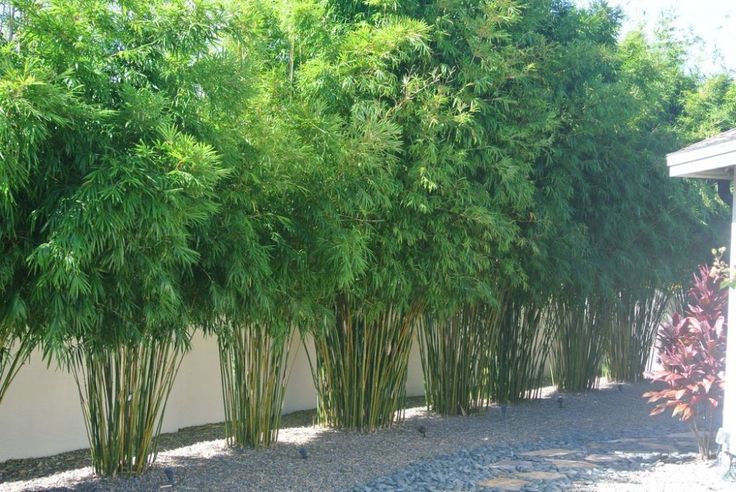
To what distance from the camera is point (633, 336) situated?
8.82 meters

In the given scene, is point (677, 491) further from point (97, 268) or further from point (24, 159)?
point (24, 159)

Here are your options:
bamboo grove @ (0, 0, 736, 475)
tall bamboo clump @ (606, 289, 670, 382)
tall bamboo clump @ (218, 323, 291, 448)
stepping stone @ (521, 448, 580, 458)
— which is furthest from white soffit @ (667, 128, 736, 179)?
tall bamboo clump @ (606, 289, 670, 382)

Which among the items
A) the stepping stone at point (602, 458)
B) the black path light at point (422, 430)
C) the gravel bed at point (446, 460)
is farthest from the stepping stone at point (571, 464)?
the black path light at point (422, 430)

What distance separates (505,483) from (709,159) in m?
2.17

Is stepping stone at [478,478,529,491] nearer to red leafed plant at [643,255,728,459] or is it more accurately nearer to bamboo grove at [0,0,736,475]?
red leafed plant at [643,255,728,459]

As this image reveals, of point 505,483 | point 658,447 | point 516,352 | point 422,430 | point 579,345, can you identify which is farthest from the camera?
point 579,345

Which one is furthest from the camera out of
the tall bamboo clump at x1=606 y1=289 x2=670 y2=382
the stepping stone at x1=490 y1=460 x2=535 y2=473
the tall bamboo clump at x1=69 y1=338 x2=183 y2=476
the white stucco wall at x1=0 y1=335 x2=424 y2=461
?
the tall bamboo clump at x1=606 y1=289 x2=670 y2=382

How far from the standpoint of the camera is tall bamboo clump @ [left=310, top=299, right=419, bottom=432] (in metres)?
5.43

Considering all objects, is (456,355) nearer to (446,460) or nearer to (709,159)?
(446,460)

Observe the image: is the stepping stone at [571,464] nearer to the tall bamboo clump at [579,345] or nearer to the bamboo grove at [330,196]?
the bamboo grove at [330,196]

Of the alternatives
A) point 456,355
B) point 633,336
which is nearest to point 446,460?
point 456,355

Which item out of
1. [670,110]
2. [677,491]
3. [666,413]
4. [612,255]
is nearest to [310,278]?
[677,491]

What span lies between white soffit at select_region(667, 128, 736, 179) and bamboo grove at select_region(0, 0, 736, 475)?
1039mm

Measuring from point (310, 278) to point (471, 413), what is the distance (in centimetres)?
292
